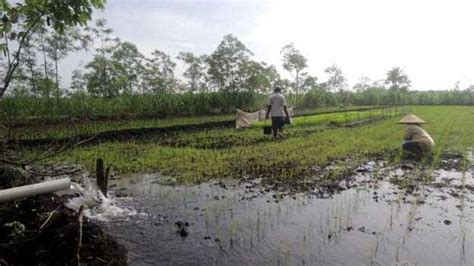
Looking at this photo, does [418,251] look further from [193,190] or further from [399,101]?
[399,101]

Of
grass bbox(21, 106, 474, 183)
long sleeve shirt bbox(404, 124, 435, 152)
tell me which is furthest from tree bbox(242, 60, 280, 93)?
long sleeve shirt bbox(404, 124, 435, 152)

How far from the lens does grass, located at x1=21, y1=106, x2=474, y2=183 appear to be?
7730 mm

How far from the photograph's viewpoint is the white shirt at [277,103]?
1179cm

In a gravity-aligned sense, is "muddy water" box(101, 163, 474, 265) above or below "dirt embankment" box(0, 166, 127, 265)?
below

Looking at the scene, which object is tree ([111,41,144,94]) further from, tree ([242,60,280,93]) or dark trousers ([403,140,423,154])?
dark trousers ([403,140,423,154])

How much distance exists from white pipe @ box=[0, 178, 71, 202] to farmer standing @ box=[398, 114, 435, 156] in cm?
796

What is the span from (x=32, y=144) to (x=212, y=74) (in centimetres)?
1901

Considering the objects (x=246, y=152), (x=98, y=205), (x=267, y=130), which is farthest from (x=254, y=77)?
(x=98, y=205)

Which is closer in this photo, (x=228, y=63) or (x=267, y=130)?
(x=267, y=130)

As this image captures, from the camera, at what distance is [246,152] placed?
9.62m

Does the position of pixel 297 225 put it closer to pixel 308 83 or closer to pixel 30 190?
pixel 30 190

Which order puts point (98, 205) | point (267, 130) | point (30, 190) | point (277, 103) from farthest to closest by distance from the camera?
point (267, 130)
point (277, 103)
point (98, 205)
point (30, 190)

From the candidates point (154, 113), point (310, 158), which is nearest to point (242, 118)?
point (154, 113)

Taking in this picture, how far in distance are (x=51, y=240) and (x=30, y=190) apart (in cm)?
52
